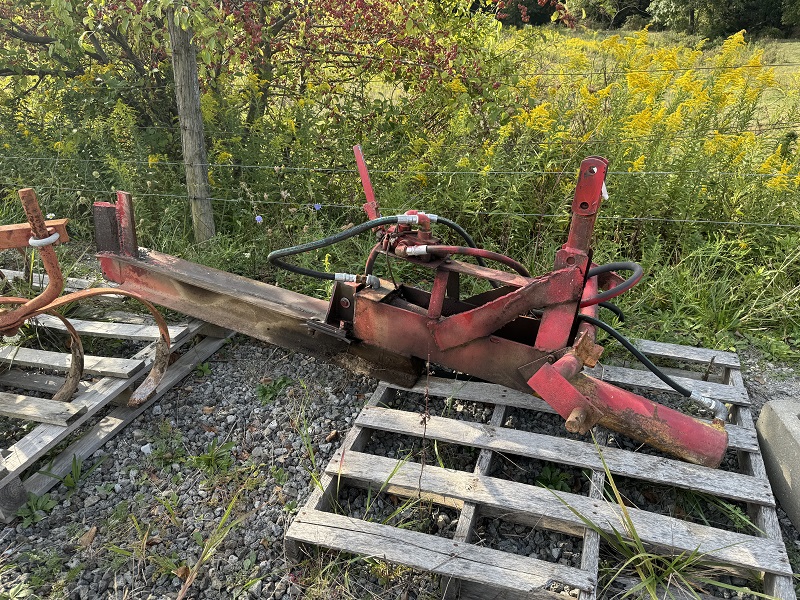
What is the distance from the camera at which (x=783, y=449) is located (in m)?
2.46

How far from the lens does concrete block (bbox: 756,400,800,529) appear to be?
2.36 metres

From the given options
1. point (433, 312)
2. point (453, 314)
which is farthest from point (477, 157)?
point (433, 312)

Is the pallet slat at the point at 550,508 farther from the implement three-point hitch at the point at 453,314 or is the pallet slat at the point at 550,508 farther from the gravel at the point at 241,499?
the implement three-point hitch at the point at 453,314

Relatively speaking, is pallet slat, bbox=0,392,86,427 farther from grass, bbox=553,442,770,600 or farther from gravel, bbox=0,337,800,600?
grass, bbox=553,442,770,600

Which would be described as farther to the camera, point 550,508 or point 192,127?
point 192,127

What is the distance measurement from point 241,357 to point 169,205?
162cm

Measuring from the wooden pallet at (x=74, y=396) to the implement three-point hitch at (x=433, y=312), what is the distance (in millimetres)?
127

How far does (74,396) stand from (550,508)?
2379 millimetres

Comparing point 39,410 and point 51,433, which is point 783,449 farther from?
point 39,410

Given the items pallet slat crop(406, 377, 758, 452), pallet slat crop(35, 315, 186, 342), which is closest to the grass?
pallet slat crop(406, 377, 758, 452)

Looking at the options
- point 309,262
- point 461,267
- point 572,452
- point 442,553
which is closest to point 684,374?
point 572,452

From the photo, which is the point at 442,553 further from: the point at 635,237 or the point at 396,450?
the point at 635,237

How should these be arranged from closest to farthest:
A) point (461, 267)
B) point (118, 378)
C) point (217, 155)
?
point (461, 267) < point (118, 378) < point (217, 155)

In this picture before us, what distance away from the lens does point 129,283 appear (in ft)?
10.9
